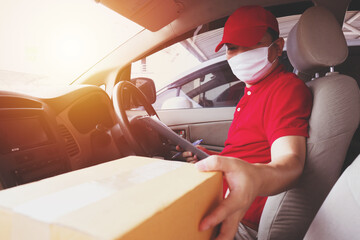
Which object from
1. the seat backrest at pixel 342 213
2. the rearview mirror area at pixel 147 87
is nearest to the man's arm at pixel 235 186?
the seat backrest at pixel 342 213

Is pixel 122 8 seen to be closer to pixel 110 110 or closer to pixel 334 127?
pixel 110 110

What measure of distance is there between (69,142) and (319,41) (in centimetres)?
129

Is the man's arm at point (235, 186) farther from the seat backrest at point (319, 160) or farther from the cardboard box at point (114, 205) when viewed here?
the seat backrest at point (319, 160)

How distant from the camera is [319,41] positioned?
3.55 ft

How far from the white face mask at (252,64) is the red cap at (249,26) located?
6cm

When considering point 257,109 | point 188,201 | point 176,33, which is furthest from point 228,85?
point 188,201

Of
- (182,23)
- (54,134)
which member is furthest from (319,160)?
(182,23)

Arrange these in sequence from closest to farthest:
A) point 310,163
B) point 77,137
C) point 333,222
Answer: point 333,222, point 310,163, point 77,137

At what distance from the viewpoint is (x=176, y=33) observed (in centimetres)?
196

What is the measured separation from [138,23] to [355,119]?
143 centimetres

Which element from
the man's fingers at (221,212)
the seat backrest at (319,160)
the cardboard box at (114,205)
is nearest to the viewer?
the cardboard box at (114,205)

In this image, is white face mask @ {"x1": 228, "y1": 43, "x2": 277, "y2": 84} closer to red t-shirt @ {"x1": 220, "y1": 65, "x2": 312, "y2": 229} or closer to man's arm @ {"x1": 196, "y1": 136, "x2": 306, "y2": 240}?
red t-shirt @ {"x1": 220, "y1": 65, "x2": 312, "y2": 229}

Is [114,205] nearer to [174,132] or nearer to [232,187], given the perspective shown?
[232,187]

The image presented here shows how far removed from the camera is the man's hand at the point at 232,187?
50cm
